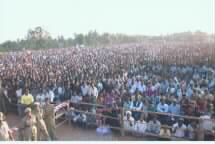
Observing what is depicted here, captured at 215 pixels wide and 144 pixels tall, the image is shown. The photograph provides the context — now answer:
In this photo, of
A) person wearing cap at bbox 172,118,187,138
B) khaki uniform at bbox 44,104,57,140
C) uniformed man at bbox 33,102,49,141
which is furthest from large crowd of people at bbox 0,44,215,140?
khaki uniform at bbox 44,104,57,140

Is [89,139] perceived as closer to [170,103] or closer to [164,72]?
[170,103]

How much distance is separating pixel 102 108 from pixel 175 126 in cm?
189

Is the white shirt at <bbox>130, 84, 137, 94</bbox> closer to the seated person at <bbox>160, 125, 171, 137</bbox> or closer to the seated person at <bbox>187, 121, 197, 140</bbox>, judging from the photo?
the seated person at <bbox>160, 125, 171, 137</bbox>

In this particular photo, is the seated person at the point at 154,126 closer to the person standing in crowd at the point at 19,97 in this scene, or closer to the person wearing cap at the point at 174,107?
the person wearing cap at the point at 174,107

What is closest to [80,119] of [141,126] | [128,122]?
[128,122]

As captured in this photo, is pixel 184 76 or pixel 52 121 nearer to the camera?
pixel 52 121

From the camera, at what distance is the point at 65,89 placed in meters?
7.02

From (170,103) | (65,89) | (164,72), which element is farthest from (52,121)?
(164,72)

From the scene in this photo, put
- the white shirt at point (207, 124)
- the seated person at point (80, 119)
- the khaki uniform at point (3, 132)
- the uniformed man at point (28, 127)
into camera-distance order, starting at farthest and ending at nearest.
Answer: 1. the seated person at point (80, 119)
2. the white shirt at point (207, 124)
3. the uniformed man at point (28, 127)
4. the khaki uniform at point (3, 132)

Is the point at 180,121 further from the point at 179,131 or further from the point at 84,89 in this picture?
the point at 84,89

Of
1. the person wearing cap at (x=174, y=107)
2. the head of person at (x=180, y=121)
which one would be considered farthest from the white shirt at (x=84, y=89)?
the head of person at (x=180, y=121)

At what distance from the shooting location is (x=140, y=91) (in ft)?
22.7

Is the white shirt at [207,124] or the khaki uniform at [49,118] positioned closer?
the white shirt at [207,124]

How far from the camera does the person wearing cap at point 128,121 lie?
4.91m
